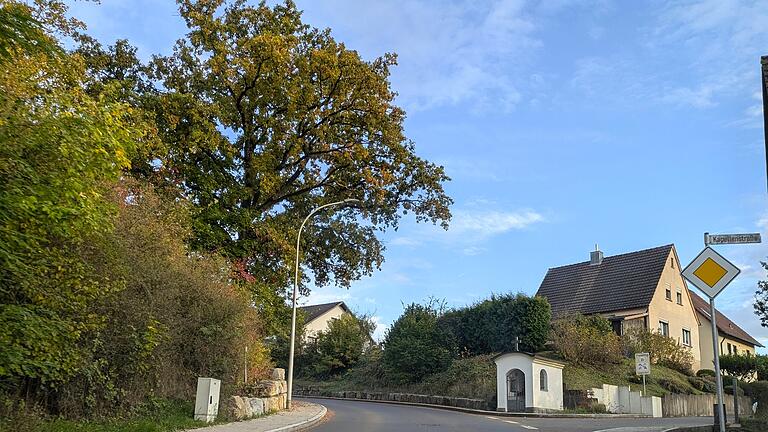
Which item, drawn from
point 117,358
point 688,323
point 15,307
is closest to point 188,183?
point 117,358

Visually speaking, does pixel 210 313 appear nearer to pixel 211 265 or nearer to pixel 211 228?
pixel 211 265

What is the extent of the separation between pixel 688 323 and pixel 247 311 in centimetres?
4212

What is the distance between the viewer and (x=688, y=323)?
51.1 meters

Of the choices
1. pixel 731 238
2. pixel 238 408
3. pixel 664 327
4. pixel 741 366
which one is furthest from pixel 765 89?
pixel 741 366

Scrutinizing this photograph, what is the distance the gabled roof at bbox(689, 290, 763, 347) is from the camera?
58.6 meters

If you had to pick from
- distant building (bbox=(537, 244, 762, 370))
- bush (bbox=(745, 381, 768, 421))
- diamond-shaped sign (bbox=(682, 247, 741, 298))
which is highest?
distant building (bbox=(537, 244, 762, 370))

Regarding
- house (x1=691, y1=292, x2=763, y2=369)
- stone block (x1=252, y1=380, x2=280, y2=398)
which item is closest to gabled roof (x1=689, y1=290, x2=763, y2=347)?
house (x1=691, y1=292, x2=763, y2=369)

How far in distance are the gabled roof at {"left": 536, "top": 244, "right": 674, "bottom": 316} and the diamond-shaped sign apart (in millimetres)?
34889

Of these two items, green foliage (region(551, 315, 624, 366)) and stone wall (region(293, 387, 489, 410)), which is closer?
stone wall (region(293, 387, 489, 410))

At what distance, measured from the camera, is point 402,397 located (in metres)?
38.1

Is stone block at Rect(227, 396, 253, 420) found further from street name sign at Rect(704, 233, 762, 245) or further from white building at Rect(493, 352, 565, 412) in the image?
white building at Rect(493, 352, 565, 412)

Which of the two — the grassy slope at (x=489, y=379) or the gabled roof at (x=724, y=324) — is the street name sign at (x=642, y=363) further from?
the gabled roof at (x=724, y=324)

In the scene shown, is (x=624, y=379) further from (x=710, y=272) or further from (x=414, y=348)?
(x=710, y=272)

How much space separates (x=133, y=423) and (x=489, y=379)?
76.4 ft
